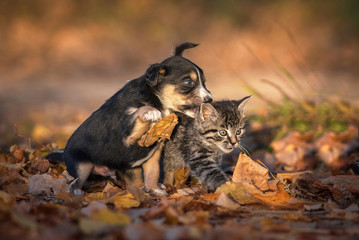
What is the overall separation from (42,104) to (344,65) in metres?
12.1

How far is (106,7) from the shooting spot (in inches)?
767

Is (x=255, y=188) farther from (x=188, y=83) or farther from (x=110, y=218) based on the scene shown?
(x=110, y=218)

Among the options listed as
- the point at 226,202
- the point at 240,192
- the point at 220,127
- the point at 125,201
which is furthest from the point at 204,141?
the point at 125,201

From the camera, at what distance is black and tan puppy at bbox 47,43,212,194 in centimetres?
433

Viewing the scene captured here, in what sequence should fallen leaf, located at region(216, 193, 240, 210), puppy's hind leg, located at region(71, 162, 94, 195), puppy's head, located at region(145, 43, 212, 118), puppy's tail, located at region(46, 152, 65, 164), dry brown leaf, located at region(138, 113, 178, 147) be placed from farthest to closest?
puppy's tail, located at region(46, 152, 65, 164), puppy's head, located at region(145, 43, 212, 118), puppy's hind leg, located at region(71, 162, 94, 195), dry brown leaf, located at region(138, 113, 178, 147), fallen leaf, located at region(216, 193, 240, 210)

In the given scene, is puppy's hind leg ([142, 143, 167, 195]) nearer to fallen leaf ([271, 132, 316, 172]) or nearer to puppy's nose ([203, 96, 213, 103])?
puppy's nose ([203, 96, 213, 103])

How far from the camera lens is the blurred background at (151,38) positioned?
51.7ft

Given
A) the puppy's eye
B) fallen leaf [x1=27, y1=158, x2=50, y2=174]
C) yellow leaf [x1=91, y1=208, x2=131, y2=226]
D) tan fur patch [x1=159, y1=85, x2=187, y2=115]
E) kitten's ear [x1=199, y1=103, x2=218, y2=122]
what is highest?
the puppy's eye

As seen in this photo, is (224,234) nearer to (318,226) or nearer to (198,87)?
(318,226)

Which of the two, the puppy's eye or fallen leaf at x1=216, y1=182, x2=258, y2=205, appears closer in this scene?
fallen leaf at x1=216, y1=182, x2=258, y2=205

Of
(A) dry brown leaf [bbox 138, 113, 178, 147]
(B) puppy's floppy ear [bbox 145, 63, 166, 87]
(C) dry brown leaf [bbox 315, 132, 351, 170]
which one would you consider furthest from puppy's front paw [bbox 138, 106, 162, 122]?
(C) dry brown leaf [bbox 315, 132, 351, 170]

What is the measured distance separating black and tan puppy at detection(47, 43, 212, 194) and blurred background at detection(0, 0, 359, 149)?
9403mm

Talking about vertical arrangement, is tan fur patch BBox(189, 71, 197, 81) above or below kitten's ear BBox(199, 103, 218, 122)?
above

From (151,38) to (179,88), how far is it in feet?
49.5
